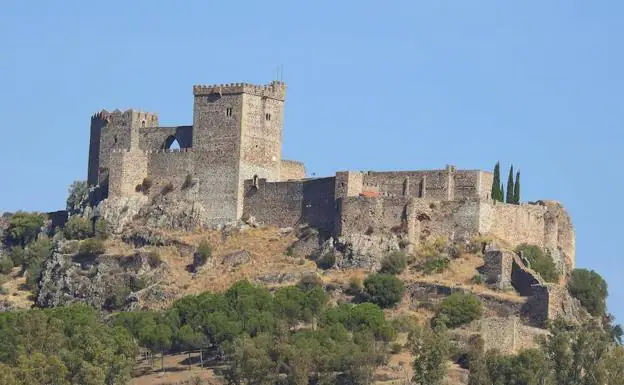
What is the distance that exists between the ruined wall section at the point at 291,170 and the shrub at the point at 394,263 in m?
11.5

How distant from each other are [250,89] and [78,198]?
39.4ft

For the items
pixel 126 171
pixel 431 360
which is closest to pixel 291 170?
pixel 126 171

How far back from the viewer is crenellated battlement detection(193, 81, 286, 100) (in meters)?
124

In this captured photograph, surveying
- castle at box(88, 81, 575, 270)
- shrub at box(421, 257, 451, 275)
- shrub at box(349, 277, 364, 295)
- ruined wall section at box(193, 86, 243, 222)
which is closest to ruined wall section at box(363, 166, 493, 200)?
castle at box(88, 81, 575, 270)

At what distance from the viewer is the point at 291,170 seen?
126 m

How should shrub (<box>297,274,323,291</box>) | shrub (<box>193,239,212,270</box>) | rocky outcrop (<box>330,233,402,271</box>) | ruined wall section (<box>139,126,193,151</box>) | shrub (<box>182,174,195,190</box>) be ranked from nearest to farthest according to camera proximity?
shrub (<box>297,274,323,291</box>), rocky outcrop (<box>330,233,402,271</box>), shrub (<box>193,239,212,270</box>), shrub (<box>182,174,195,190</box>), ruined wall section (<box>139,126,193,151</box>)

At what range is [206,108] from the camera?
125125 millimetres

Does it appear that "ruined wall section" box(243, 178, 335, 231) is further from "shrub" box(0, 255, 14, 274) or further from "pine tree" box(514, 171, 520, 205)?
"shrub" box(0, 255, 14, 274)

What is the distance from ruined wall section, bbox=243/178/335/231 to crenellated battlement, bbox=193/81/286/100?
467 cm

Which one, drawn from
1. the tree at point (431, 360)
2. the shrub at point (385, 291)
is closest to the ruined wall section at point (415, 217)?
the shrub at point (385, 291)

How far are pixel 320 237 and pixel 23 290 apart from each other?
1642 cm

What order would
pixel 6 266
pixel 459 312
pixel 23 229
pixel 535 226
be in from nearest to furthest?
pixel 459 312
pixel 535 226
pixel 6 266
pixel 23 229

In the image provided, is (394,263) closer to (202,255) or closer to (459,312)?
(459,312)

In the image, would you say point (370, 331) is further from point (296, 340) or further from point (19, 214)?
point (19, 214)
